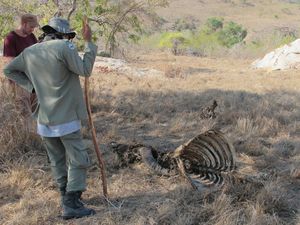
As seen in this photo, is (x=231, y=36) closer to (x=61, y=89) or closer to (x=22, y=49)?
(x=22, y=49)

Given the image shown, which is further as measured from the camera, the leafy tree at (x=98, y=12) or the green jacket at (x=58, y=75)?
the leafy tree at (x=98, y=12)

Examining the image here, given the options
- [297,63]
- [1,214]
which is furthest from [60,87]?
[297,63]

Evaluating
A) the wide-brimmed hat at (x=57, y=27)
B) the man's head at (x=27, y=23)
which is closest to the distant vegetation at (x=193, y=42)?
the man's head at (x=27, y=23)

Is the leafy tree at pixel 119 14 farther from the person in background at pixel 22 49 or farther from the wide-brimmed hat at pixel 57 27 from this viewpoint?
the wide-brimmed hat at pixel 57 27

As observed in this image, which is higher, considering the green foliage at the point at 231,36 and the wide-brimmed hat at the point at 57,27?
the wide-brimmed hat at the point at 57,27

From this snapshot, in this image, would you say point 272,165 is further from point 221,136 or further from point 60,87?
point 60,87

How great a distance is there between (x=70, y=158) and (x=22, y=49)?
7.26 ft

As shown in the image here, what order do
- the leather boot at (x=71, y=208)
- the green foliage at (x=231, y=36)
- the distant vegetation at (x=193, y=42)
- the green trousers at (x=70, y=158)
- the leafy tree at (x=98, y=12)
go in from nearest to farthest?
1. the green trousers at (x=70, y=158)
2. the leather boot at (x=71, y=208)
3. the leafy tree at (x=98, y=12)
4. the distant vegetation at (x=193, y=42)
5. the green foliage at (x=231, y=36)

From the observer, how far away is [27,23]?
5.56m

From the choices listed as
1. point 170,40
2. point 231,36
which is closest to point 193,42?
point 170,40

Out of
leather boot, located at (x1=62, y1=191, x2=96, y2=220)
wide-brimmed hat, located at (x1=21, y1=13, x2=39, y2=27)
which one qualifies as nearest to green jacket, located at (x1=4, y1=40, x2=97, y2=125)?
leather boot, located at (x1=62, y1=191, x2=96, y2=220)

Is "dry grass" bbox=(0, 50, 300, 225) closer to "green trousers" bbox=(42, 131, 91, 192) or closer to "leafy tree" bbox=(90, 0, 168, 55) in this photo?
"green trousers" bbox=(42, 131, 91, 192)

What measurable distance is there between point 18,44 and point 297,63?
1160 cm

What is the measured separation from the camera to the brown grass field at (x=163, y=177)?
396 cm
